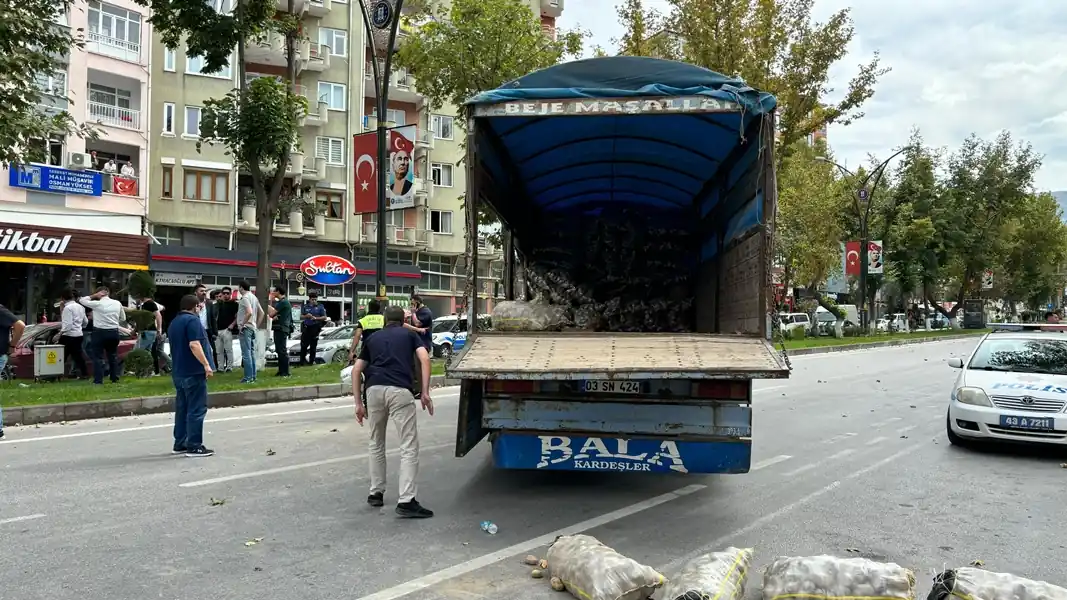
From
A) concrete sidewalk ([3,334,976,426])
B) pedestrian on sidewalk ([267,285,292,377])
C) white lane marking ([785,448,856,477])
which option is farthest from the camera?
pedestrian on sidewalk ([267,285,292,377])

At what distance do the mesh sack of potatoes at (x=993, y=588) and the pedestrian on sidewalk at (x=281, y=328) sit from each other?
1285 cm

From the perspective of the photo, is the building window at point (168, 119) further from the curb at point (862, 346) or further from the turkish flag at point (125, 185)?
the curb at point (862, 346)

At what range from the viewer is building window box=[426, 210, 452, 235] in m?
41.9

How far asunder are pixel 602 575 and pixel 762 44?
22499mm

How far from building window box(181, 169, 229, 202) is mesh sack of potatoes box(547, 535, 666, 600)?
3221 cm

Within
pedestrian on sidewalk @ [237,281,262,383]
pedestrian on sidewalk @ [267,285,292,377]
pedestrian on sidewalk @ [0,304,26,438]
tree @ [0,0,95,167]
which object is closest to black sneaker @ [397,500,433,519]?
pedestrian on sidewalk @ [0,304,26,438]

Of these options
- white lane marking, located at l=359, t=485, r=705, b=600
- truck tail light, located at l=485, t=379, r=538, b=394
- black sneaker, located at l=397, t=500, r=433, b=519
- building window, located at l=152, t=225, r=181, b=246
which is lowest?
white lane marking, located at l=359, t=485, r=705, b=600

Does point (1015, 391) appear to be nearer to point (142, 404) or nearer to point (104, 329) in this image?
point (142, 404)

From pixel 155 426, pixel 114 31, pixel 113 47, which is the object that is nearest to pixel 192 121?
pixel 113 47

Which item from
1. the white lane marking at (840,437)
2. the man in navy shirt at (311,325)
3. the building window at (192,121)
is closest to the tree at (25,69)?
the man in navy shirt at (311,325)

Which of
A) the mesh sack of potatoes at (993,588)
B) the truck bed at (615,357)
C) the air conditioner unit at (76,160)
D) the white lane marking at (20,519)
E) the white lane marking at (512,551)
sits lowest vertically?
the white lane marking at (20,519)

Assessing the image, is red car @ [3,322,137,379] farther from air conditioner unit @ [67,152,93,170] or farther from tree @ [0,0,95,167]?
air conditioner unit @ [67,152,93,170]

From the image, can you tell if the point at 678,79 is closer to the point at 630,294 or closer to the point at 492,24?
the point at 630,294

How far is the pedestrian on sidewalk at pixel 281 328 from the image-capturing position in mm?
14711
